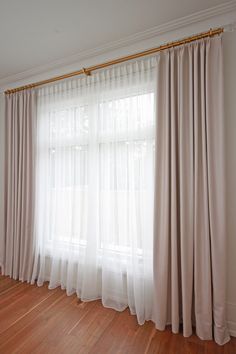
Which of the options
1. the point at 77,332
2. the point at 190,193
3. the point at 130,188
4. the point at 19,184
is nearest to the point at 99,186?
the point at 130,188

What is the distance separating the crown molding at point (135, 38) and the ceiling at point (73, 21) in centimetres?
4

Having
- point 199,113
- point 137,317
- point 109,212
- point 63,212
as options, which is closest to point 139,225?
point 109,212

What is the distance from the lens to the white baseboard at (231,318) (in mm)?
1634

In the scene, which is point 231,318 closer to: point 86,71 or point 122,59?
point 122,59

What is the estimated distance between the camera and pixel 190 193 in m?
1.69

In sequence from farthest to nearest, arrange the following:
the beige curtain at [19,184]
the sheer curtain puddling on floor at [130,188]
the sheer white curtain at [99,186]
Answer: the beige curtain at [19,184], the sheer white curtain at [99,186], the sheer curtain puddling on floor at [130,188]

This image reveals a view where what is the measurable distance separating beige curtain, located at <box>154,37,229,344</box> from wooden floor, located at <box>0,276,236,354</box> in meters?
0.11

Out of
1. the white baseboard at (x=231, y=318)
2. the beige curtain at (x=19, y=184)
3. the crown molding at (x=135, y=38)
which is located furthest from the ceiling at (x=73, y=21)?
the white baseboard at (x=231, y=318)

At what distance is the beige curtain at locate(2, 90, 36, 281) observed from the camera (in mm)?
2543

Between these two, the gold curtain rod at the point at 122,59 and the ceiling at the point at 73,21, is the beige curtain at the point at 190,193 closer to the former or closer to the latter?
the gold curtain rod at the point at 122,59

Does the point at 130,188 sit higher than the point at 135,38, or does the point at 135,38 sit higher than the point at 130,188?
the point at 135,38

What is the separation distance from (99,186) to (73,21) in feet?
5.17

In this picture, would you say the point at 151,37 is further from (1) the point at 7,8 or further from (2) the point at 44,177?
(2) the point at 44,177

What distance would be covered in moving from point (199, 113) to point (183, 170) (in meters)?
0.51
